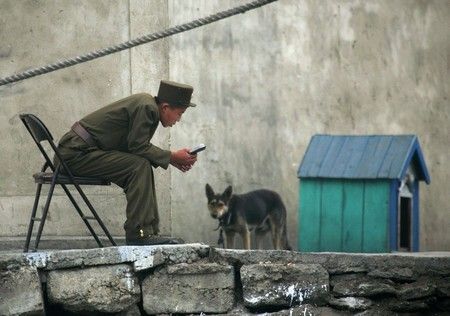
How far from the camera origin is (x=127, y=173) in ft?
28.6

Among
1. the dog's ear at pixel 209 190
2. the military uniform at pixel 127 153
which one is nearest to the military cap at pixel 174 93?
the military uniform at pixel 127 153

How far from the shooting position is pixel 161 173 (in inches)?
431

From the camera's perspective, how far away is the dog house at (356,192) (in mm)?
10172

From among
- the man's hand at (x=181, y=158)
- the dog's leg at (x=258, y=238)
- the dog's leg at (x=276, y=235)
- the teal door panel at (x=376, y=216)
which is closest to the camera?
the man's hand at (x=181, y=158)

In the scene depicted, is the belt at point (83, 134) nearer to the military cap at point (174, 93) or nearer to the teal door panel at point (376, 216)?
the military cap at point (174, 93)

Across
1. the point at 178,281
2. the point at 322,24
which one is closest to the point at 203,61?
the point at 322,24

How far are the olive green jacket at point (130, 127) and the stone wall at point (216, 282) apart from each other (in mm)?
687

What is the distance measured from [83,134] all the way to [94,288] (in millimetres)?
1089

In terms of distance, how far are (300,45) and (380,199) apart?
2.17m

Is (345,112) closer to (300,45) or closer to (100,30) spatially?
(300,45)

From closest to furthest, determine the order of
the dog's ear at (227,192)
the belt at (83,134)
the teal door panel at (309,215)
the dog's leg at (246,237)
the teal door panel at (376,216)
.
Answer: the belt at (83,134) < the teal door panel at (376,216) < the teal door panel at (309,215) < the dog's ear at (227,192) < the dog's leg at (246,237)

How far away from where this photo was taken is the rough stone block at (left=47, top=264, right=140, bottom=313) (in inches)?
329

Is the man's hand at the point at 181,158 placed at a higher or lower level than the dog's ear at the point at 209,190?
higher

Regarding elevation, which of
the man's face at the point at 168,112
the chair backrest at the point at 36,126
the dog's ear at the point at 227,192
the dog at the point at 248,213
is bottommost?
the dog at the point at 248,213
